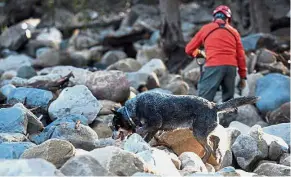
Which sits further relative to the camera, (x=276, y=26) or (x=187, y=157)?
(x=276, y=26)

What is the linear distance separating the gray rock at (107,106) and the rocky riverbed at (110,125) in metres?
0.01

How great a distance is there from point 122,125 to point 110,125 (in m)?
0.54

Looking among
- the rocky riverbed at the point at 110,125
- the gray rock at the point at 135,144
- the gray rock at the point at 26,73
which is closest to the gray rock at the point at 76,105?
the rocky riverbed at the point at 110,125

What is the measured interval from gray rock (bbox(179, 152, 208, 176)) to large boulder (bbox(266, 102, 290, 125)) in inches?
119

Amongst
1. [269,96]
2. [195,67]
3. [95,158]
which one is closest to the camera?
[95,158]

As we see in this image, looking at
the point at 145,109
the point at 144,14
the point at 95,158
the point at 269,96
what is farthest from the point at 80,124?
the point at 144,14

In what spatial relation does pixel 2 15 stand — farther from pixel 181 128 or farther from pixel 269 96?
pixel 181 128

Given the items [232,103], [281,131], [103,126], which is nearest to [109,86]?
[103,126]

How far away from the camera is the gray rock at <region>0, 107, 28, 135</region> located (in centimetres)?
654

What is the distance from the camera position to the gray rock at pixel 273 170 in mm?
5895

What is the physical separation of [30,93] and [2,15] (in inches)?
576

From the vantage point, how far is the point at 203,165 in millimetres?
5875

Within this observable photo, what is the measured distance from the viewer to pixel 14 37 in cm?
1855

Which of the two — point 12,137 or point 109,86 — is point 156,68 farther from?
point 12,137
